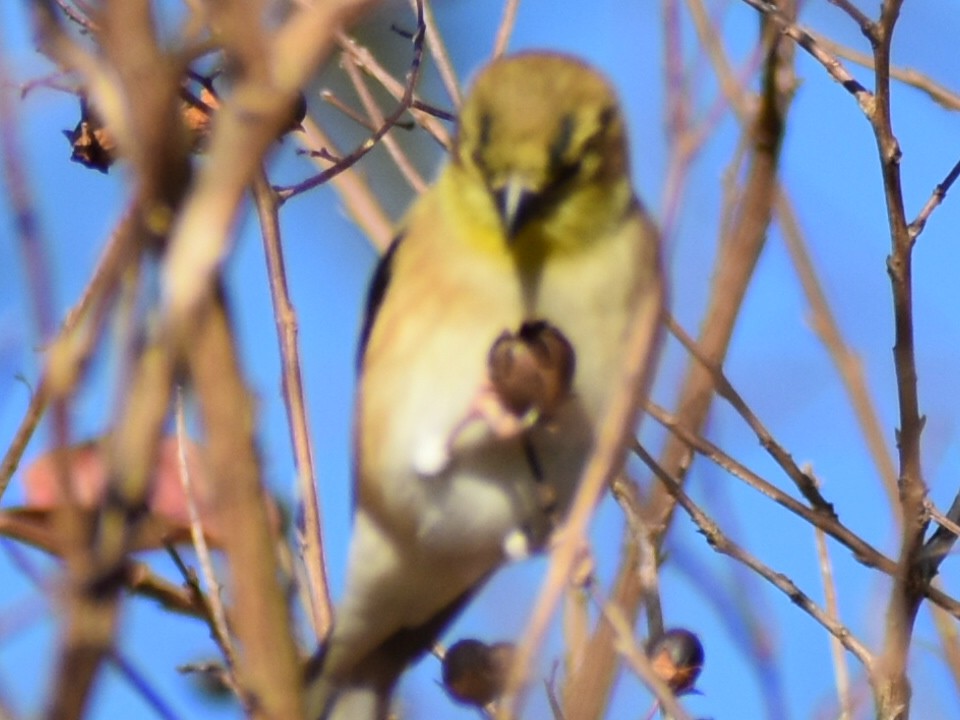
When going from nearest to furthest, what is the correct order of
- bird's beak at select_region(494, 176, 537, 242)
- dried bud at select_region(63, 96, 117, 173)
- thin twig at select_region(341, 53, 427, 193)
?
1. bird's beak at select_region(494, 176, 537, 242)
2. dried bud at select_region(63, 96, 117, 173)
3. thin twig at select_region(341, 53, 427, 193)

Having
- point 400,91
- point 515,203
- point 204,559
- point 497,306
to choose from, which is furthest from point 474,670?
point 400,91

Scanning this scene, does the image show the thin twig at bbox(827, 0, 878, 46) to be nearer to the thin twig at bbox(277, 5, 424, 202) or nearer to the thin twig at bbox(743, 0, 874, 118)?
the thin twig at bbox(743, 0, 874, 118)

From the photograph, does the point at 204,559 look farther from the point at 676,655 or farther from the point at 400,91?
the point at 400,91

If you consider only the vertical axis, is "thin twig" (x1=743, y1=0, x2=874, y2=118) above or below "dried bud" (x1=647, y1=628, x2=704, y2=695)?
above

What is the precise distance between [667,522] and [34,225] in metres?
1.67

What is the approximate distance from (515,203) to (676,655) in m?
0.69

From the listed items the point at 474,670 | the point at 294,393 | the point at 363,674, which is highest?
the point at 294,393

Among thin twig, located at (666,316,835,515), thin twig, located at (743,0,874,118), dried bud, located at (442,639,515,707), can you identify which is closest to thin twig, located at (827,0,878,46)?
thin twig, located at (743,0,874,118)

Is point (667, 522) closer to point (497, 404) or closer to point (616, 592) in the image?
point (616, 592)

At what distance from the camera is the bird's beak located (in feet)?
6.86

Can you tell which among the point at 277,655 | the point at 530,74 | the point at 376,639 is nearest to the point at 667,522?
the point at 376,639

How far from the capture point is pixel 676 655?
2137 mm

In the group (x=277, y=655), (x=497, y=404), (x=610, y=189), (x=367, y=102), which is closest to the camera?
(x=277, y=655)

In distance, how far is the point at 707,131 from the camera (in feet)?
6.02
